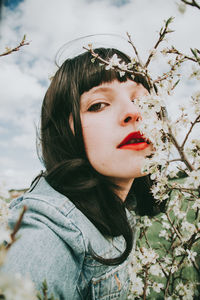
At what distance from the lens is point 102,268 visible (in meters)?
1.62

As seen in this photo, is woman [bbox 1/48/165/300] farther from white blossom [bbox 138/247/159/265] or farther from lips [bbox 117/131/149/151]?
white blossom [bbox 138/247/159/265]

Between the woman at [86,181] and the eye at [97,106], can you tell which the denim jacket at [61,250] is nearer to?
the woman at [86,181]

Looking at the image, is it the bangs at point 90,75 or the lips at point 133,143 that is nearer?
the lips at point 133,143

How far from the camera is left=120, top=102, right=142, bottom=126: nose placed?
1.57 m

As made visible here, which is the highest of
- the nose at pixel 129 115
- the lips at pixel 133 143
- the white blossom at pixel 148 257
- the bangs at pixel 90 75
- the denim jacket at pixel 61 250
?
the bangs at pixel 90 75

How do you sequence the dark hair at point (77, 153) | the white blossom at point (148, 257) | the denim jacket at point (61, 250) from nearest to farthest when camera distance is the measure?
the denim jacket at point (61, 250), the dark hair at point (77, 153), the white blossom at point (148, 257)

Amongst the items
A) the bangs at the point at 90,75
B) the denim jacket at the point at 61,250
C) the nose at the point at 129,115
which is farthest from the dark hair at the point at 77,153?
the nose at the point at 129,115

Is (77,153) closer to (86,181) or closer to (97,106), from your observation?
(86,181)

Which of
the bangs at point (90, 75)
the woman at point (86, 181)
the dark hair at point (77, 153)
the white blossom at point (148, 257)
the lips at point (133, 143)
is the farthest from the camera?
the white blossom at point (148, 257)

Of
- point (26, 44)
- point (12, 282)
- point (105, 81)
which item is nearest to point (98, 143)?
point (105, 81)

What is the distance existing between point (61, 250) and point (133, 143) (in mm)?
858

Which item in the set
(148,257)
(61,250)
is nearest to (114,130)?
(61,250)

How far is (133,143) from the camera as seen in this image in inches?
62.2

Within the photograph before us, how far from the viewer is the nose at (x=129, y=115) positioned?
157 centimetres
